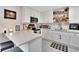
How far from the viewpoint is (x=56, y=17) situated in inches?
56.1

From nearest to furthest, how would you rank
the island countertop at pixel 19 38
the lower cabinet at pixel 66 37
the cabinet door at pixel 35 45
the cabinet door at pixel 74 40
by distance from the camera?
the island countertop at pixel 19 38 → the cabinet door at pixel 35 45 → the cabinet door at pixel 74 40 → the lower cabinet at pixel 66 37

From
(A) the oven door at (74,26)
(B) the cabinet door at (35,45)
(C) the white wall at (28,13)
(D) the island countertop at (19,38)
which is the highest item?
(C) the white wall at (28,13)

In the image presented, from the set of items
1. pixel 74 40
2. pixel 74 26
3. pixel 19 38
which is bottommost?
pixel 74 40

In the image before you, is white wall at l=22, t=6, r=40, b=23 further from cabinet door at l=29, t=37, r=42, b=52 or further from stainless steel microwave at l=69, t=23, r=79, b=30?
stainless steel microwave at l=69, t=23, r=79, b=30

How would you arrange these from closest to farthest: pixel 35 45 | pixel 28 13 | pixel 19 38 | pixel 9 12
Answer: pixel 19 38 < pixel 35 45 < pixel 28 13 < pixel 9 12

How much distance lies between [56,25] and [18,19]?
702mm

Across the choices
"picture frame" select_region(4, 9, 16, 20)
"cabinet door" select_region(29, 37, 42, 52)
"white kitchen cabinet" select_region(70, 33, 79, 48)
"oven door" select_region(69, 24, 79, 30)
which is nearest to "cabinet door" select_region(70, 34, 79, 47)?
"white kitchen cabinet" select_region(70, 33, 79, 48)

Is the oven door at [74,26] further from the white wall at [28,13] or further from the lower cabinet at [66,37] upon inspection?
the white wall at [28,13]

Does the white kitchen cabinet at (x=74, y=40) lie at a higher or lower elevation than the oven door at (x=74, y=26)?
lower

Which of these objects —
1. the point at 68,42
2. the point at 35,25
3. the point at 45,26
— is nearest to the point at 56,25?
the point at 45,26

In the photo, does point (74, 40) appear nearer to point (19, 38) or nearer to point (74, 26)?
point (74, 26)

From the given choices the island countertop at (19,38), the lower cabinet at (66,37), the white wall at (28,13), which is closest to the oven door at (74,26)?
the lower cabinet at (66,37)

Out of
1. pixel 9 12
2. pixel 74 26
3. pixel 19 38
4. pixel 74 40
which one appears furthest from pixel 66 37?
pixel 9 12
